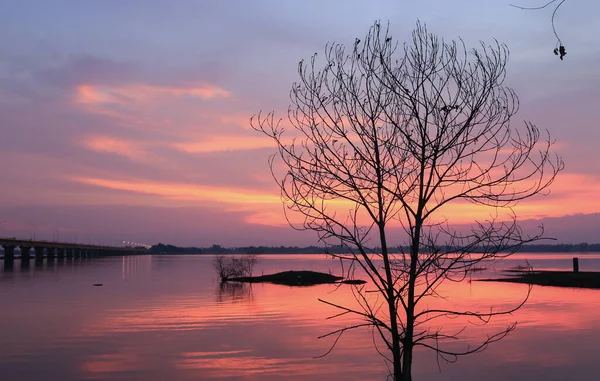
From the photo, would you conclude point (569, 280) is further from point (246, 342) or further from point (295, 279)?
point (246, 342)

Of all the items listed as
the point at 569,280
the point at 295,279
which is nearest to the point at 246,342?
the point at 295,279

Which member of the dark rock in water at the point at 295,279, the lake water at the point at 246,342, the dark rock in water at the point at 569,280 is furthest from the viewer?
the dark rock in water at the point at 295,279

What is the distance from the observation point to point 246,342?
134ft

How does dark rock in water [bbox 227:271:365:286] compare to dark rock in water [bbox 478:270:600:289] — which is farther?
dark rock in water [bbox 227:271:365:286]

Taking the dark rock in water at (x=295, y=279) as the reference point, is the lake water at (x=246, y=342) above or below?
below

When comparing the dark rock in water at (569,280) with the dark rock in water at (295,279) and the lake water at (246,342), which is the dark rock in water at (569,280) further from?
the dark rock in water at (295,279)

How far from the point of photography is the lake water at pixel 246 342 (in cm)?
3172

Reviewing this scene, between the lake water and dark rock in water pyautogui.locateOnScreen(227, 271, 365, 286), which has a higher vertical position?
dark rock in water pyautogui.locateOnScreen(227, 271, 365, 286)

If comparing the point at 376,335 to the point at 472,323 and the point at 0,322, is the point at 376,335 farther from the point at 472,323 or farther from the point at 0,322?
the point at 0,322

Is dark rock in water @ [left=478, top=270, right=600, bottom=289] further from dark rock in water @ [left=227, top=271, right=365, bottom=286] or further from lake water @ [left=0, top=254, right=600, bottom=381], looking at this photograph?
dark rock in water @ [left=227, top=271, right=365, bottom=286]

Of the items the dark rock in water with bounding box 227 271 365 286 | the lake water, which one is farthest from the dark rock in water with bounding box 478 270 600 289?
the dark rock in water with bounding box 227 271 365 286

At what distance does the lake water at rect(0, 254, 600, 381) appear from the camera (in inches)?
1249

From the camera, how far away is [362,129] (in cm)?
1145

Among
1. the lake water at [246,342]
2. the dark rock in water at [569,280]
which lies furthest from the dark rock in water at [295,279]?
the dark rock in water at [569,280]
